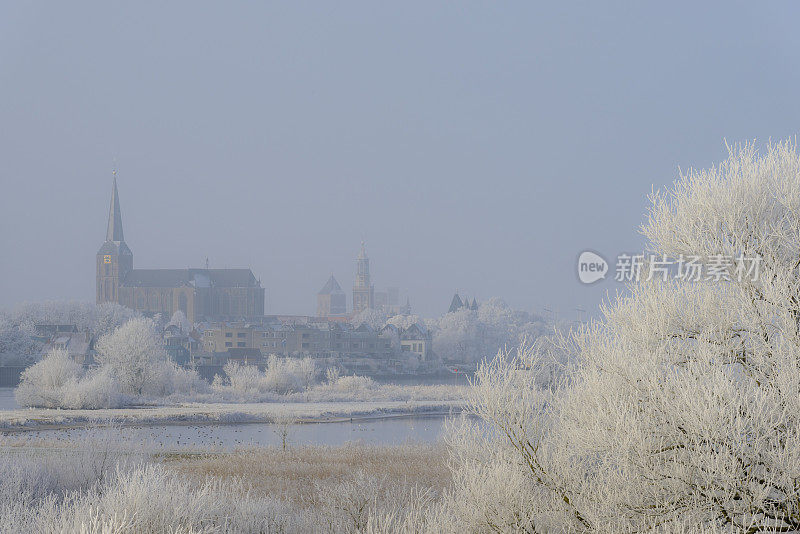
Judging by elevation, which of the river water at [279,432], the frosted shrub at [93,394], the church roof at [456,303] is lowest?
the river water at [279,432]

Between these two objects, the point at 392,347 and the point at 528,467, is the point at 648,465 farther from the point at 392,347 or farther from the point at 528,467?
the point at 392,347

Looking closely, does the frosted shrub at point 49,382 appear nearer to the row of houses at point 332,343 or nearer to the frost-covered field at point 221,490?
the frost-covered field at point 221,490

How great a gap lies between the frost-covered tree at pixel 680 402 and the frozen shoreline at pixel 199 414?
1005 inches

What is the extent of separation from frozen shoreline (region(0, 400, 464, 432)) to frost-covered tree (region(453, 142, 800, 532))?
1005 inches

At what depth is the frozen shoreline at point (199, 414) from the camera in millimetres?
40031

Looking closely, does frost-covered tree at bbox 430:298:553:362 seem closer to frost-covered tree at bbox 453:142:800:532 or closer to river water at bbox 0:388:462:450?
river water at bbox 0:388:462:450

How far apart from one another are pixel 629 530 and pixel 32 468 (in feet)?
32.6

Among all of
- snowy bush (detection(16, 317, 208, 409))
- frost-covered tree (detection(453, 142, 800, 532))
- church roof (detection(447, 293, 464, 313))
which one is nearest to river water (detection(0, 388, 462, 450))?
snowy bush (detection(16, 317, 208, 409))

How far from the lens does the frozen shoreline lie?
131 feet

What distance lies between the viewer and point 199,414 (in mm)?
46000

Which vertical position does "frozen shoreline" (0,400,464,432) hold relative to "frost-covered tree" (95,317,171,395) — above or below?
below

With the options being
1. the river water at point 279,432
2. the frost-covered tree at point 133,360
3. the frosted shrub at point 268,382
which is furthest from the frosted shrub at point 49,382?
the river water at point 279,432

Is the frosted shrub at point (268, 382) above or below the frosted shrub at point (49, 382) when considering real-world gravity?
below

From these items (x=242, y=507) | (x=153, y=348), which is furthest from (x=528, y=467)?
(x=153, y=348)
